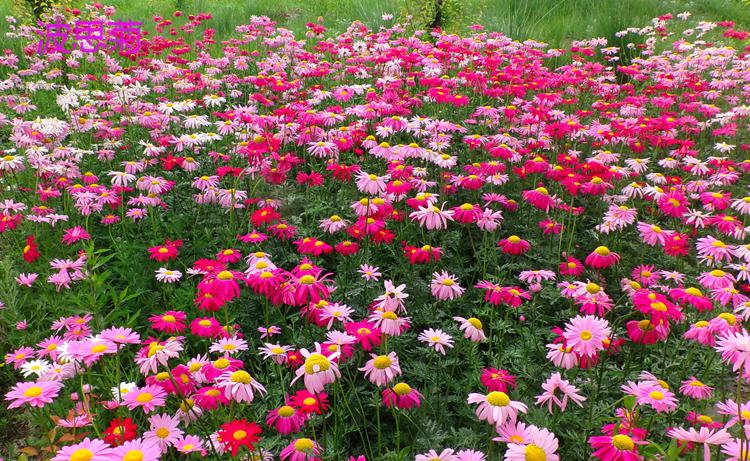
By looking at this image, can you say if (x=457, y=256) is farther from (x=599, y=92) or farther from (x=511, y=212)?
(x=599, y=92)

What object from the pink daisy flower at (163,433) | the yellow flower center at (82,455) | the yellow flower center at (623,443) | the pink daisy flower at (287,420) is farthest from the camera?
the pink daisy flower at (287,420)

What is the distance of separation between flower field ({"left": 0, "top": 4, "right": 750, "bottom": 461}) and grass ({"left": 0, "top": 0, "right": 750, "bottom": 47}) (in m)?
3.08

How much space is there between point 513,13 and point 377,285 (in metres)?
8.69

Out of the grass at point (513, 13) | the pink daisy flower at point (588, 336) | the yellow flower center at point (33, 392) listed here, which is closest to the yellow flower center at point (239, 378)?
the yellow flower center at point (33, 392)

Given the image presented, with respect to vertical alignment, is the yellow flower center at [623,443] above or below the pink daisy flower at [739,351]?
below

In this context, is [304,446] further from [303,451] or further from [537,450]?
[537,450]

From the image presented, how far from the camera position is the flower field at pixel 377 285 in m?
1.79

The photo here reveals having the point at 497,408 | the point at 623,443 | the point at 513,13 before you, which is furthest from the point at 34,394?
the point at 513,13

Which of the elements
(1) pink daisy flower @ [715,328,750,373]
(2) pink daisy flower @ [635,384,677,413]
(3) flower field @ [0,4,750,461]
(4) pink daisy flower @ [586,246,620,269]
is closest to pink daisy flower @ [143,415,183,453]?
(3) flower field @ [0,4,750,461]

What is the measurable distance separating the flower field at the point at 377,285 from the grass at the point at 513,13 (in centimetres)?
308

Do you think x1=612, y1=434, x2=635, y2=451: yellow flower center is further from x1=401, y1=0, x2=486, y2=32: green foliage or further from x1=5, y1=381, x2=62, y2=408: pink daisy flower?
x1=401, y1=0, x2=486, y2=32: green foliage

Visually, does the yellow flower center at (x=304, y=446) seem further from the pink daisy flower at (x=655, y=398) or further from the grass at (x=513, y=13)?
the grass at (x=513, y=13)

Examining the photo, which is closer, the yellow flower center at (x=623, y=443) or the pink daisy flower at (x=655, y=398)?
the yellow flower center at (x=623, y=443)

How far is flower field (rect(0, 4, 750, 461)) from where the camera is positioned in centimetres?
179
